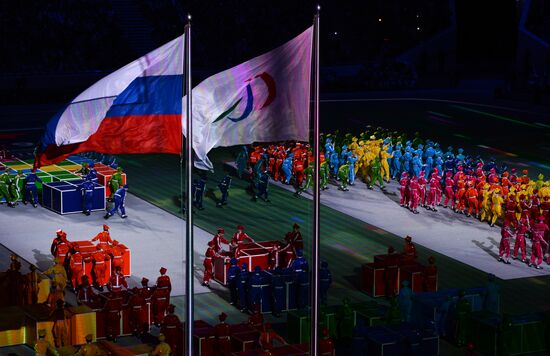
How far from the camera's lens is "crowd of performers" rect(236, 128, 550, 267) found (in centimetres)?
3155

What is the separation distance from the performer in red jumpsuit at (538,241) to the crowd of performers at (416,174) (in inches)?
28.3

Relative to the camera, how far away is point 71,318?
73.2 feet

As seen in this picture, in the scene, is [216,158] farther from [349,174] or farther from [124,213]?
[124,213]

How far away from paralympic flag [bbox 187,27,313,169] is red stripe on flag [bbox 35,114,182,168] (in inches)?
16.8

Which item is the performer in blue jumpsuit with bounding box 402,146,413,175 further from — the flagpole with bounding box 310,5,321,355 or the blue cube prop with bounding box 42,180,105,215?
the flagpole with bounding box 310,5,321,355

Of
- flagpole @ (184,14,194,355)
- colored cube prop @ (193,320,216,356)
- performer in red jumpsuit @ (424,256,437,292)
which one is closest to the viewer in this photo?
flagpole @ (184,14,194,355)

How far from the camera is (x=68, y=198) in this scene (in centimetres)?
3284

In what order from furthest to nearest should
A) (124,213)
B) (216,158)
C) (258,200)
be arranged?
(216,158)
(258,200)
(124,213)

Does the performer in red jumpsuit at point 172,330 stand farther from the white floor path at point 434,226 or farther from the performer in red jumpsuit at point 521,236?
the performer in red jumpsuit at point 521,236

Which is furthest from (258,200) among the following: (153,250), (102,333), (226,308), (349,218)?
(102,333)

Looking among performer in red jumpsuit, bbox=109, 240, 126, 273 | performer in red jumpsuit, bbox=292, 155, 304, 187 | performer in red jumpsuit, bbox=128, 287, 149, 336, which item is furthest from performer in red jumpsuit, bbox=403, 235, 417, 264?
performer in red jumpsuit, bbox=292, 155, 304, 187

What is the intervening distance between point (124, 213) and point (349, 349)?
11.5 m

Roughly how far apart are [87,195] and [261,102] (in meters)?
17.6

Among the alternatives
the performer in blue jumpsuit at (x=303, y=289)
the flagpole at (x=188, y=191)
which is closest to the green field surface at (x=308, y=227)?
the performer in blue jumpsuit at (x=303, y=289)
